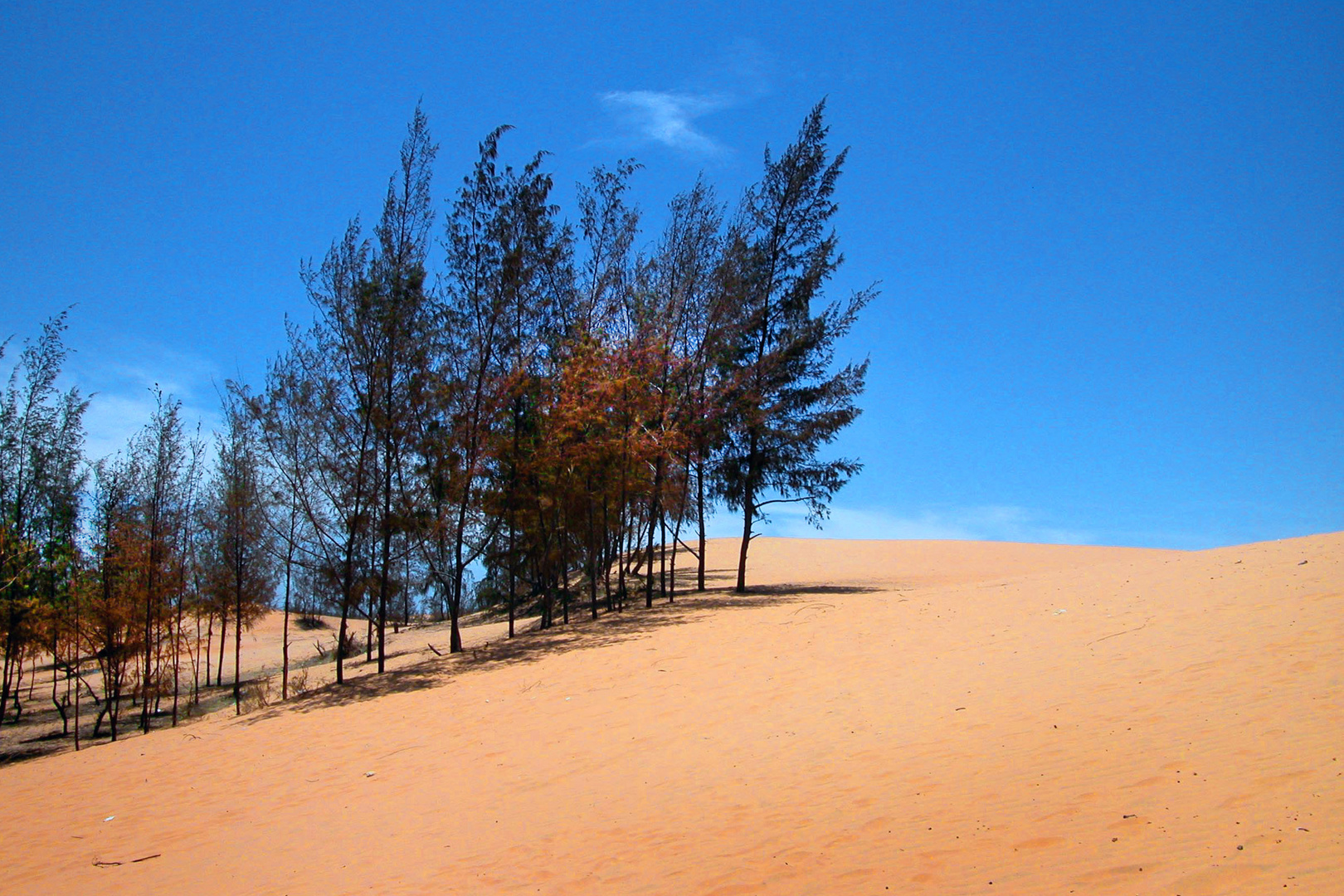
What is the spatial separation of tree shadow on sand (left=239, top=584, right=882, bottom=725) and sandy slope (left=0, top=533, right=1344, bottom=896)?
56 cm

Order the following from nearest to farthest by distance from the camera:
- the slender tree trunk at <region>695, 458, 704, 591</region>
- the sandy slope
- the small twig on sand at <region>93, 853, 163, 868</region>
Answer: the sandy slope, the small twig on sand at <region>93, 853, 163, 868</region>, the slender tree trunk at <region>695, 458, 704, 591</region>

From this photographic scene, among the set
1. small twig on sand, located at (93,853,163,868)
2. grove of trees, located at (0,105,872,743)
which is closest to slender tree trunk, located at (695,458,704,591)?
grove of trees, located at (0,105,872,743)

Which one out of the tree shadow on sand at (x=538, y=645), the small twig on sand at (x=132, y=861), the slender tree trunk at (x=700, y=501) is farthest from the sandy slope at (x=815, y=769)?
the slender tree trunk at (x=700, y=501)

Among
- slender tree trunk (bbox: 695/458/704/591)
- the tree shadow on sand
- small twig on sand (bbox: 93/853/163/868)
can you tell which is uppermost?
slender tree trunk (bbox: 695/458/704/591)

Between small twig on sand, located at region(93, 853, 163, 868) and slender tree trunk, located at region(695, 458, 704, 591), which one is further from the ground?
slender tree trunk, located at region(695, 458, 704, 591)

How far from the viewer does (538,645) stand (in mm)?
18984

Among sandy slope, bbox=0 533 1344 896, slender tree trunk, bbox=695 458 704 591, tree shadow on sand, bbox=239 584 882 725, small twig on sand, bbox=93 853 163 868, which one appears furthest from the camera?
slender tree trunk, bbox=695 458 704 591

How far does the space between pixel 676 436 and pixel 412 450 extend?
6422 mm

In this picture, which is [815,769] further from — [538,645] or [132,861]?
[538,645]

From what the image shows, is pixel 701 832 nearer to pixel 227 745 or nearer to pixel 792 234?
pixel 227 745

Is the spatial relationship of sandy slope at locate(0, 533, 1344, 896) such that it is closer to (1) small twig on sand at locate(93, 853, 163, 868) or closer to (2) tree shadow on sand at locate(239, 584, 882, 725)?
(1) small twig on sand at locate(93, 853, 163, 868)

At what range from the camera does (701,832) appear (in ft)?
23.2

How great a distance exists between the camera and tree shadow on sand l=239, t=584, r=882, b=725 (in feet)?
55.3

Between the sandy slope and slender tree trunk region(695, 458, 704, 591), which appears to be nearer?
the sandy slope
